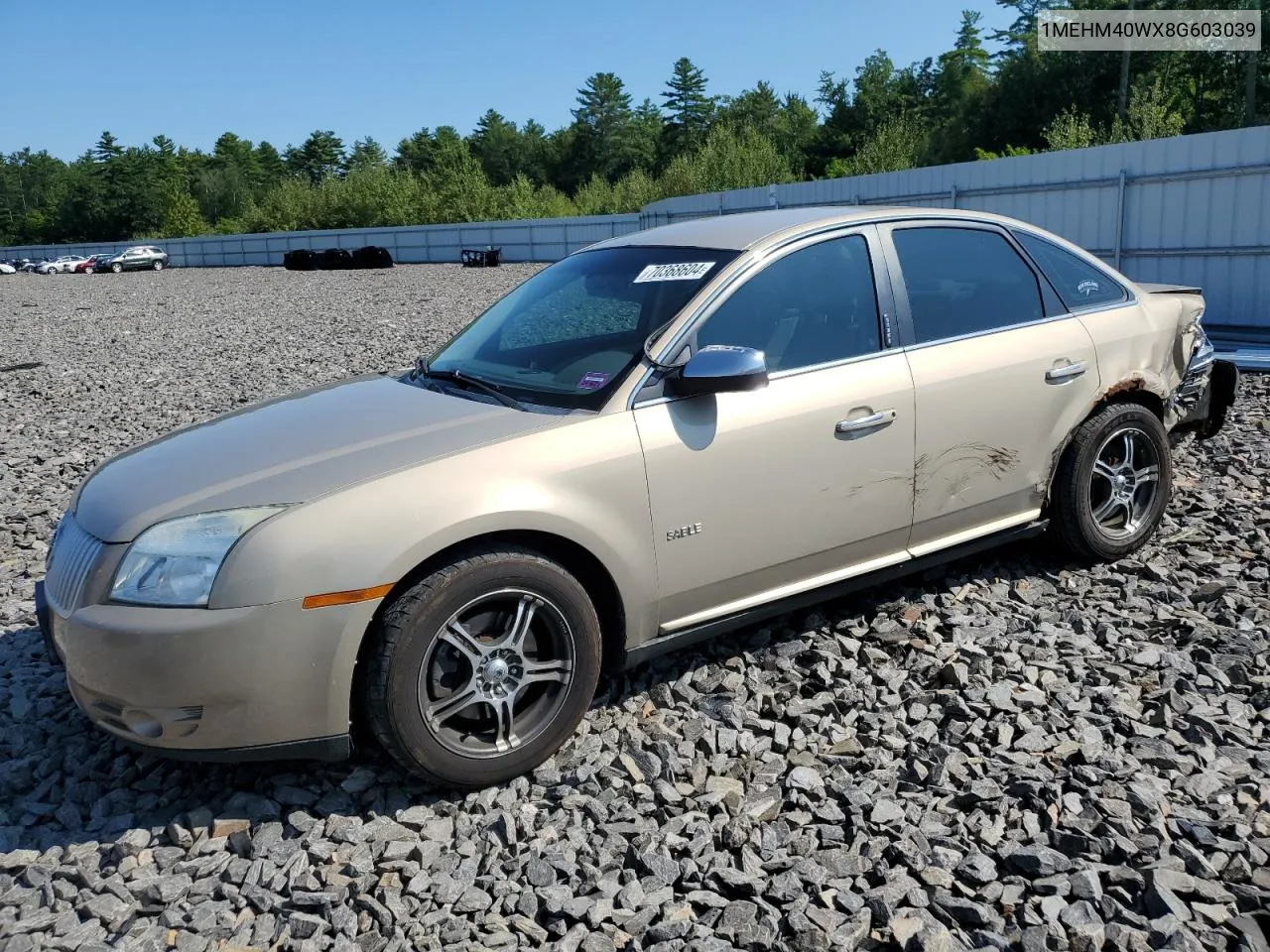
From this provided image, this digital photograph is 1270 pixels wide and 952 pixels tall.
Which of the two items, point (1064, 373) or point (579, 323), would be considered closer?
point (579, 323)

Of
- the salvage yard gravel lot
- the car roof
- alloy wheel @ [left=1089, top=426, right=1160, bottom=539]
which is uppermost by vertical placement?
the car roof

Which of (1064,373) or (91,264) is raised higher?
(1064,373)

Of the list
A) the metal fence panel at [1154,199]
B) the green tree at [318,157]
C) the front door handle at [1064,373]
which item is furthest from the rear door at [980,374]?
the green tree at [318,157]

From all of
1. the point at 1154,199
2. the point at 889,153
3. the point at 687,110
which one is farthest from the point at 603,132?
the point at 1154,199

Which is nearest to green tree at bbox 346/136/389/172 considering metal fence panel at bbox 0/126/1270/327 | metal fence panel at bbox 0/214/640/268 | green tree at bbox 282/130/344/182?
green tree at bbox 282/130/344/182

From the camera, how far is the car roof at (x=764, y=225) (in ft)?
13.1

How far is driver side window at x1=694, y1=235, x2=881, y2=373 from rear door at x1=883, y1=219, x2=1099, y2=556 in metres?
0.19

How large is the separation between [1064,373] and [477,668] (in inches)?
112

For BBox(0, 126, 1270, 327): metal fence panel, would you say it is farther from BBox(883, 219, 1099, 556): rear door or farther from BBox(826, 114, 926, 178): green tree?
BBox(826, 114, 926, 178): green tree

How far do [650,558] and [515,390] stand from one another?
0.82 meters

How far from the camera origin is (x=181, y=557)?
2.97 metres

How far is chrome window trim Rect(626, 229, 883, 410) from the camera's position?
11.6 feet

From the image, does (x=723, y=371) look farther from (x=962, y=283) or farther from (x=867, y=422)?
(x=962, y=283)

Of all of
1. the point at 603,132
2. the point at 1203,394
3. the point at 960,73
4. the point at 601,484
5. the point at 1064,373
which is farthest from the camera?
the point at 603,132
